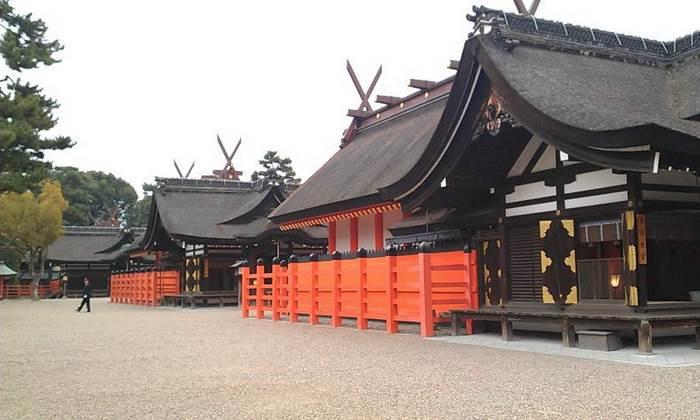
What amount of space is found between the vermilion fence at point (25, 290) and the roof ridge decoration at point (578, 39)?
128ft

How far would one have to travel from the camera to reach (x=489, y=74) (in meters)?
9.48

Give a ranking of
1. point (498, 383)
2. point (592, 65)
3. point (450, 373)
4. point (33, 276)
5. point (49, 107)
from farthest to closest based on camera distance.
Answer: point (33, 276)
point (49, 107)
point (592, 65)
point (450, 373)
point (498, 383)

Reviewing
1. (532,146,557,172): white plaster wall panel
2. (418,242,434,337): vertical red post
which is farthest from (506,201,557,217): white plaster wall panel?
(418,242,434,337): vertical red post

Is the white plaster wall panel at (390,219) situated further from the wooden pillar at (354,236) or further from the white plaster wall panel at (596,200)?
the white plaster wall panel at (596,200)

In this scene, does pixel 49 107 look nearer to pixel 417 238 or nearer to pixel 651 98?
pixel 417 238

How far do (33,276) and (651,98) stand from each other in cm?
3696

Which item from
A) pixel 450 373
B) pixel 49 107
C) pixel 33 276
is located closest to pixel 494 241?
pixel 450 373

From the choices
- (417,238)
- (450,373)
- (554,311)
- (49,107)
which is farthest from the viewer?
(49,107)

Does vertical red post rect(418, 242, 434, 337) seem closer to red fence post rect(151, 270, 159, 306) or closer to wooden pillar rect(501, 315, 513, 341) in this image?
wooden pillar rect(501, 315, 513, 341)

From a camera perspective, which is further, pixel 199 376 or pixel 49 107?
pixel 49 107

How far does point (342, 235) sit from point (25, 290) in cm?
3173

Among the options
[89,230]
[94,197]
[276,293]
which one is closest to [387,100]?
[276,293]

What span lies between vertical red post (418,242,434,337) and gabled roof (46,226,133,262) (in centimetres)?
3569

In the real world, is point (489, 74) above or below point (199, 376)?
above
